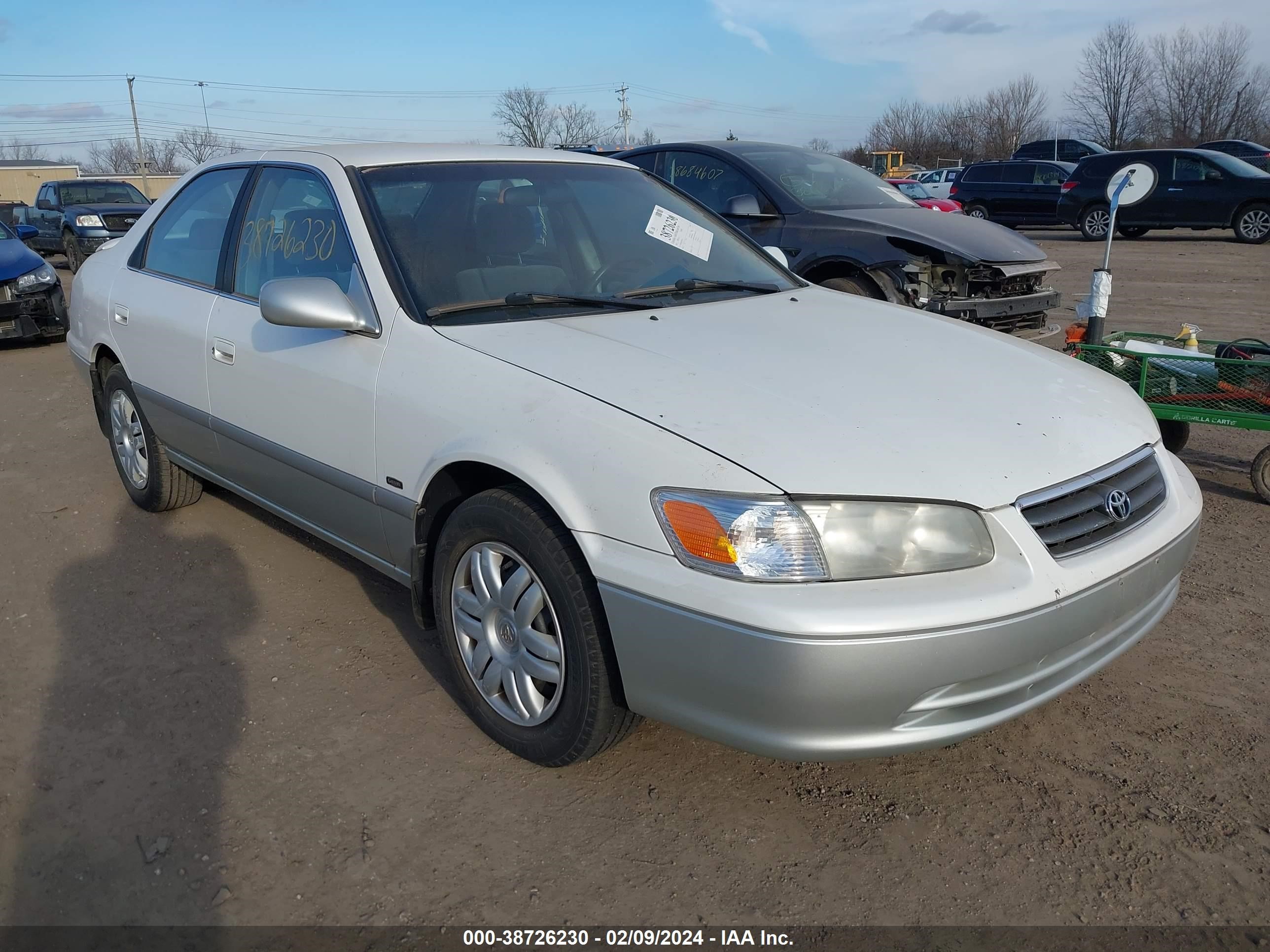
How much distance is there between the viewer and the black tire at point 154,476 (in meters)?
4.64

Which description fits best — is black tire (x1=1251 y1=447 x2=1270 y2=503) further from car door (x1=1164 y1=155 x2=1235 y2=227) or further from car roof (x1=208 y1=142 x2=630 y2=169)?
car door (x1=1164 y1=155 x2=1235 y2=227)

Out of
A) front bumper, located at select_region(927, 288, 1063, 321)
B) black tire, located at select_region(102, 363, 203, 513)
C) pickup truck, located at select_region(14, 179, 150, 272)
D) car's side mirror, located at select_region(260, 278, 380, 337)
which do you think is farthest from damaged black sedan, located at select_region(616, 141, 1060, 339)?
pickup truck, located at select_region(14, 179, 150, 272)

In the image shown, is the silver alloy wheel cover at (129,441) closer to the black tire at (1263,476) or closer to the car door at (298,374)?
the car door at (298,374)

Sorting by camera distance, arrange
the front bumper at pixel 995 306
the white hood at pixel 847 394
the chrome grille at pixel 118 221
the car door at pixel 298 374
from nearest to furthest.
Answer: the white hood at pixel 847 394
the car door at pixel 298 374
the front bumper at pixel 995 306
the chrome grille at pixel 118 221

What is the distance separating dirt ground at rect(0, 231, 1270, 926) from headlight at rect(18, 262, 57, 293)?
725 centimetres

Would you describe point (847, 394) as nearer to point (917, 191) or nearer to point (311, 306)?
point (311, 306)

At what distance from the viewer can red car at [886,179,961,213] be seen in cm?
1584

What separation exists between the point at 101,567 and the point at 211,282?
1348 millimetres

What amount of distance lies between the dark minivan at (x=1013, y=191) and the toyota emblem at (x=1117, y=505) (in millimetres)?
19589

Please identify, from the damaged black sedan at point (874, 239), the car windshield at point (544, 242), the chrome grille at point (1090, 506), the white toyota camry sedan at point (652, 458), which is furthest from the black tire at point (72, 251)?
the chrome grille at point (1090, 506)

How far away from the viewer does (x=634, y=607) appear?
229 centimetres

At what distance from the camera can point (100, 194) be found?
1781cm

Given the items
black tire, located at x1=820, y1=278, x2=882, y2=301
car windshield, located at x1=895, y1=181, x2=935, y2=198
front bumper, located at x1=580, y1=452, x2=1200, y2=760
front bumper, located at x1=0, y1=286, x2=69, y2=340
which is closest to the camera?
front bumper, located at x1=580, y1=452, x2=1200, y2=760

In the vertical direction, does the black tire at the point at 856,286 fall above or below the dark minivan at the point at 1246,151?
below
